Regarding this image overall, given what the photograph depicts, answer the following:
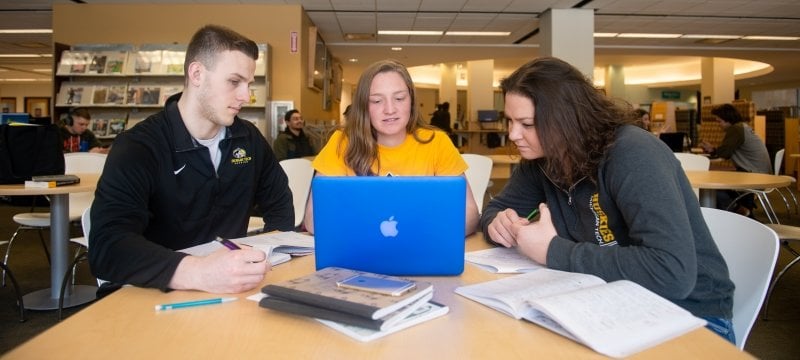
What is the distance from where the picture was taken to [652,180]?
1.09 meters

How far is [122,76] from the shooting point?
6.66m

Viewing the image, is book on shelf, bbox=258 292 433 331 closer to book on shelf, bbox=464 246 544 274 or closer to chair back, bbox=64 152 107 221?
book on shelf, bbox=464 246 544 274

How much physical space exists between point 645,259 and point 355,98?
141 cm

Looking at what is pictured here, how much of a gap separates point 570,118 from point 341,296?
0.75m

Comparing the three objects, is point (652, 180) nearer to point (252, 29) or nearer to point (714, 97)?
point (252, 29)

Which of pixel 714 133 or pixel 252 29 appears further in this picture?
pixel 714 133

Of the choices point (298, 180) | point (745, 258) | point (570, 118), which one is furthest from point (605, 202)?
point (298, 180)

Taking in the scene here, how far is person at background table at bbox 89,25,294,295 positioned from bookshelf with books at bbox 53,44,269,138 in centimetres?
514

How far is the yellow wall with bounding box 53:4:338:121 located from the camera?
22.8 feet

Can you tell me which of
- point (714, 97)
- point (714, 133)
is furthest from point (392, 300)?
point (714, 97)

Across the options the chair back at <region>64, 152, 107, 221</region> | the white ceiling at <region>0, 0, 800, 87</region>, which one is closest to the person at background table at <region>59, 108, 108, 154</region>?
the white ceiling at <region>0, 0, 800, 87</region>

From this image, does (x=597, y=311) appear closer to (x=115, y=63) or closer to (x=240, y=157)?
(x=240, y=157)

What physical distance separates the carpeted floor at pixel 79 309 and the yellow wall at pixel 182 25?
335 cm

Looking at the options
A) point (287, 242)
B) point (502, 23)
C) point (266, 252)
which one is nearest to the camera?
point (266, 252)
